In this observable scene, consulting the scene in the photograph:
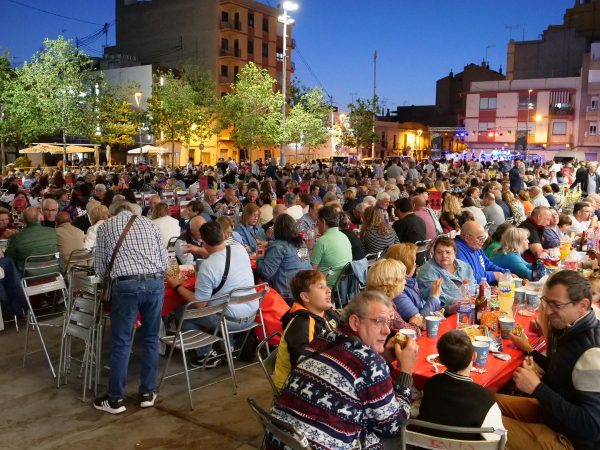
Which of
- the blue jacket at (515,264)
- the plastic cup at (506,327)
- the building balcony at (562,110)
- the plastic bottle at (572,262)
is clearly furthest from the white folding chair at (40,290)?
the building balcony at (562,110)

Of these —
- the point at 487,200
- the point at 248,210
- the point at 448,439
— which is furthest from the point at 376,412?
the point at 487,200

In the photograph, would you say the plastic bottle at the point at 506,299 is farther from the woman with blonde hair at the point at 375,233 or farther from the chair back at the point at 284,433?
Answer: the woman with blonde hair at the point at 375,233

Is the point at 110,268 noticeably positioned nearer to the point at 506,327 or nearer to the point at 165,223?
the point at 506,327

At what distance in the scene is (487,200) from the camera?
33.4 ft

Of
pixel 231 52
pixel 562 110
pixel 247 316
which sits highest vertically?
pixel 231 52

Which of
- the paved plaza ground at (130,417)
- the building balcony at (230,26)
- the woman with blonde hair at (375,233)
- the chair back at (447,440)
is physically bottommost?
the paved plaza ground at (130,417)

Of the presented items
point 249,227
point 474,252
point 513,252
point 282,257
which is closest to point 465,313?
point 474,252

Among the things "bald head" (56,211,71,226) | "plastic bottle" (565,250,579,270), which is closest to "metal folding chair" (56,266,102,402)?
"bald head" (56,211,71,226)

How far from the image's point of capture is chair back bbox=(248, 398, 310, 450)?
2.35 metres

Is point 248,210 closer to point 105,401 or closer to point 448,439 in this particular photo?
point 105,401

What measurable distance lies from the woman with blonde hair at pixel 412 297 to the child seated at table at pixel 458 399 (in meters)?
1.47

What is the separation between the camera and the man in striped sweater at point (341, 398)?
2.42 metres

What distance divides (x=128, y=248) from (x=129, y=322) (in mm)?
588

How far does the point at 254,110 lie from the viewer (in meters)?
35.1
